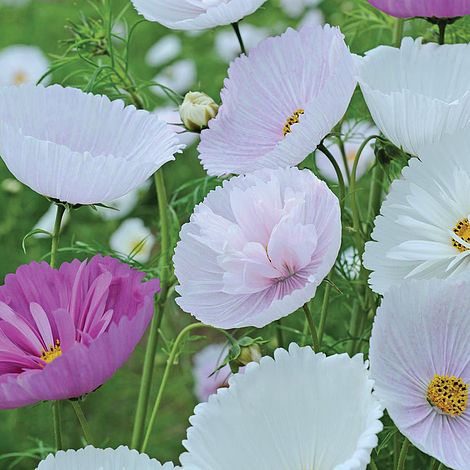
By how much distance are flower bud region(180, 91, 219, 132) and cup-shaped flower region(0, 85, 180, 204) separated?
44 millimetres

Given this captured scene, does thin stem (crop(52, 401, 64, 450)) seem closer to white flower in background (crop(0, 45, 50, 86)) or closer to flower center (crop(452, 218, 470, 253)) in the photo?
flower center (crop(452, 218, 470, 253))

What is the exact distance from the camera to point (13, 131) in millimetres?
451

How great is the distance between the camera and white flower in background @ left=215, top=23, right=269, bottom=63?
1868 mm

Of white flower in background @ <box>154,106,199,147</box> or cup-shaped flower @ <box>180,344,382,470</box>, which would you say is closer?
cup-shaped flower @ <box>180,344,382,470</box>

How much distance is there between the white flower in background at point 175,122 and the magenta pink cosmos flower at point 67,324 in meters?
0.11

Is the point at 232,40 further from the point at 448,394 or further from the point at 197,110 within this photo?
the point at 448,394

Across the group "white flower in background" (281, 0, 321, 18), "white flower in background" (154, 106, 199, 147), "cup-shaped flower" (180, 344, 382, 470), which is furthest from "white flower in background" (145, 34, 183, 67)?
"cup-shaped flower" (180, 344, 382, 470)

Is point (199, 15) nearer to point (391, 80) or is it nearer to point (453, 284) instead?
point (391, 80)

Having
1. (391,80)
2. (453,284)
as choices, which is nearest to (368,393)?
(453,284)

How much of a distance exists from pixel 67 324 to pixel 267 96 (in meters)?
0.17

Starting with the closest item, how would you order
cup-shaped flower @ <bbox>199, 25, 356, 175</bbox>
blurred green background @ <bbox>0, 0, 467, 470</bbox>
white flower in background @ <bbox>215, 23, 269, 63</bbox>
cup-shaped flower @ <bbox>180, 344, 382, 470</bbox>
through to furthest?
cup-shaped flower @ <bbox>180, 344, 382, 470</bbox>
cup-shaped flower @ <bbox>199, 25, 356, 175</bbox>
blurred green background @ <bbox>0, 0, 467, 470</bbox>
white flower in background @ <bbox>215, 23, 269, 63</bbox>

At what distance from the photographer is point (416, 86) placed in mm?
489

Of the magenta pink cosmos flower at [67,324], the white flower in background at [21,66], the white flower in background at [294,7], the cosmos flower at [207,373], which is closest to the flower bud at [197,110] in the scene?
the magenta pink cosmos flower at [67,324]

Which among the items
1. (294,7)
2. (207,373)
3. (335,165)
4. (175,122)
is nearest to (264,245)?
(335,165)
